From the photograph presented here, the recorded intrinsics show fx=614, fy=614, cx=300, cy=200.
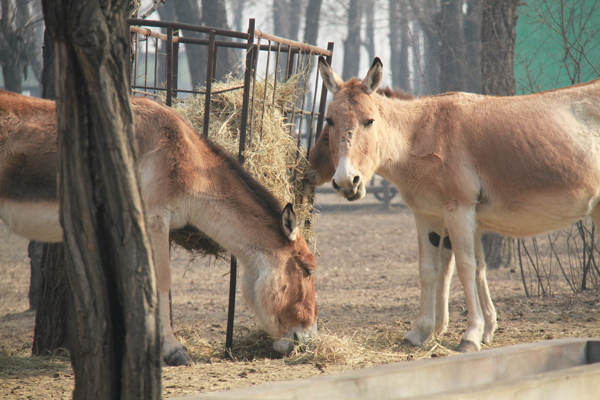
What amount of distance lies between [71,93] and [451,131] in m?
3.46

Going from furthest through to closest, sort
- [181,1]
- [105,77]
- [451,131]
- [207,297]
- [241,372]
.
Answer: [181,1] → [207,297] → [451,131] → [241,372] → [105,77]

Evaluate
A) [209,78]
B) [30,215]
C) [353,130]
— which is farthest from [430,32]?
[30,215]

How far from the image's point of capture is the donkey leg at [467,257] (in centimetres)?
503

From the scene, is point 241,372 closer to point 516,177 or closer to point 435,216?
point 435,216

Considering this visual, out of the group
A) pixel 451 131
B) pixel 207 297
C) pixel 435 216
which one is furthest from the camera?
pixel 207 297

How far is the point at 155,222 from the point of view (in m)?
4.57

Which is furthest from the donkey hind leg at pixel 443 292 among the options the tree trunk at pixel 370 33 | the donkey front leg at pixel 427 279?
the tree trunk at pixel 370 33

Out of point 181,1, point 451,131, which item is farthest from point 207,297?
point 181,1

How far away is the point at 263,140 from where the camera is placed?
5438 mm

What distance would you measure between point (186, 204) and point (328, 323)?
2.40 m

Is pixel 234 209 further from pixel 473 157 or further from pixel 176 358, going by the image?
pixel 473 157

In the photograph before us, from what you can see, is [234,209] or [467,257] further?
[467,257]

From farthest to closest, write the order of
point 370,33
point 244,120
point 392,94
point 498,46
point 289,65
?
point 370,33
point 498,46
point 289,65
point 392,94
point 244,120

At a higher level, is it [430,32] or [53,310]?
[430,32]
